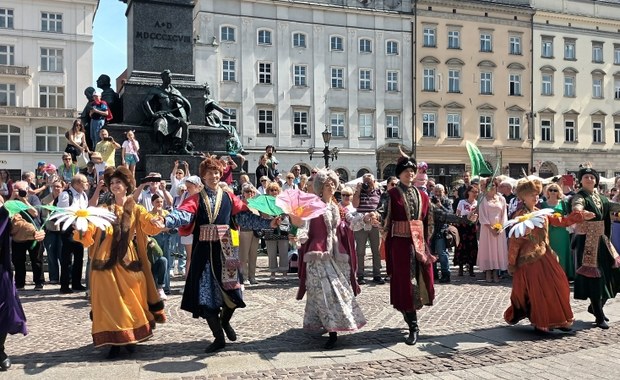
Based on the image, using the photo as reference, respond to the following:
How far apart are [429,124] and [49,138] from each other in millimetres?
28308

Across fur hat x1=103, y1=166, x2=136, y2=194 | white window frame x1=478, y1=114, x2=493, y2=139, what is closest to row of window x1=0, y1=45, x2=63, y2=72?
white window frame x1=478, y1=114, x2=493, y2=139

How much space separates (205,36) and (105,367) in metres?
35.9

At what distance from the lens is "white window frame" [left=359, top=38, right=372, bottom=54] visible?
143 feet

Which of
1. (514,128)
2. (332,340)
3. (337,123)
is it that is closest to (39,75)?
(337,123)

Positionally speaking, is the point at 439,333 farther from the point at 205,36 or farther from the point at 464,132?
the point at 464,132

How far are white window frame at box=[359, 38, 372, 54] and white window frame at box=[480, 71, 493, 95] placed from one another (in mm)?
9636

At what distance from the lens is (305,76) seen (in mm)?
42125

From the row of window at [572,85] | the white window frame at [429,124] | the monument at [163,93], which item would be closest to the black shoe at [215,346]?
the monument at [163,93]

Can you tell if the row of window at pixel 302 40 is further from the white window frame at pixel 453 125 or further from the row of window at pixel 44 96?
the row of window at pixel 44 96

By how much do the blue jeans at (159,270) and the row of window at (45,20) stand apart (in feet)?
136

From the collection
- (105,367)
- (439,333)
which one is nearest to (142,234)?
(105,367)

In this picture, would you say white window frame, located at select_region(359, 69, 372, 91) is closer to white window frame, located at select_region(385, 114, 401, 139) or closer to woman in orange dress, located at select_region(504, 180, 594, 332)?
white window frame, located at select_region(385, 114, 401, 139)

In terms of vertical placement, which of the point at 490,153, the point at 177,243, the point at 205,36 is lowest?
the point at 177,243

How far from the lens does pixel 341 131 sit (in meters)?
42.9
